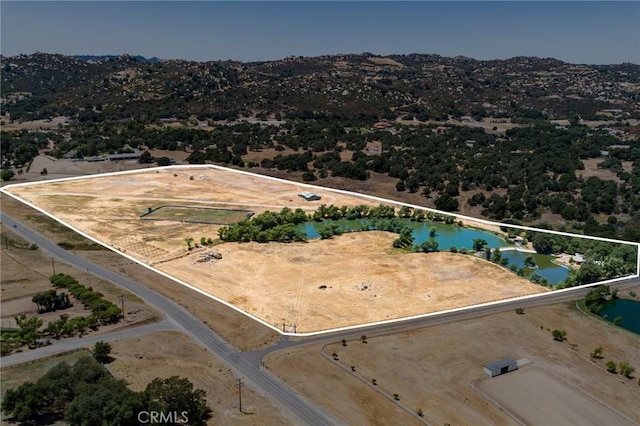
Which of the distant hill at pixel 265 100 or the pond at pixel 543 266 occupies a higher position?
the distant hill at pixel 265 100

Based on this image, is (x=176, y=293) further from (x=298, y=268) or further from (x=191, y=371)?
(x=191, y=371)

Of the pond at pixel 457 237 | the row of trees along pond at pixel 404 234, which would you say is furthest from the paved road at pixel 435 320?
the pond at pixel 457 237

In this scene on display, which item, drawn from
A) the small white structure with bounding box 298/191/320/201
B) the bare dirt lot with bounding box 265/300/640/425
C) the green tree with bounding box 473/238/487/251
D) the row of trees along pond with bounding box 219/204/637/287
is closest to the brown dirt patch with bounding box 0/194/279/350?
the bare dirt lot with bounding box 265/300/640/425

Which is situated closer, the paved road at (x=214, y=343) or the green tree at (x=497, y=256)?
the paved road at (x=214, y=343)

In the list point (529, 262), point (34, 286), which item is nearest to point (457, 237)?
point (529, 262)

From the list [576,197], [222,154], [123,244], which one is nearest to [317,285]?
[123,244]

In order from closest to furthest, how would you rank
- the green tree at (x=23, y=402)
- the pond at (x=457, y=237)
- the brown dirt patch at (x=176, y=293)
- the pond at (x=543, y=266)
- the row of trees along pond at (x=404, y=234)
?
1. the green tree at (x=23, y=402)
2. the brown dirt patch at (x=176, y=293)
3. the row of trees along pond at (x=404, y=234)
4. the pond at (x=543, y=266)
5. the pond at (x=457, y=237)

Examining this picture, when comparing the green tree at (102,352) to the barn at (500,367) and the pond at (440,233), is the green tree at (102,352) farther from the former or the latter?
the pond at (440,233)

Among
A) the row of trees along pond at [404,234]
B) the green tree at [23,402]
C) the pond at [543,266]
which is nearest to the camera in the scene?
the green tree at [23,402]

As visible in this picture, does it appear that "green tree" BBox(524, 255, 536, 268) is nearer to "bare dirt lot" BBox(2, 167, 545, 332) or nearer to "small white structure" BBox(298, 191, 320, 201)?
"bare dirt lot" BBox(2, 167, 545, 332)
